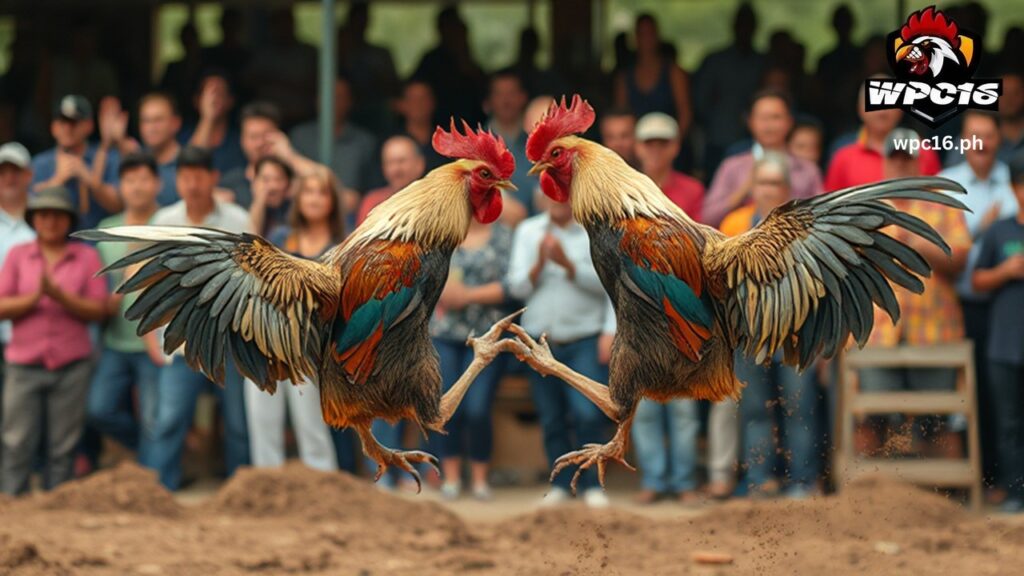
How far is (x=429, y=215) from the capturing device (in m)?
5.88

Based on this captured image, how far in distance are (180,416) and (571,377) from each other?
16.2 ft

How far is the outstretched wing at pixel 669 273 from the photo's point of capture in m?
5.70

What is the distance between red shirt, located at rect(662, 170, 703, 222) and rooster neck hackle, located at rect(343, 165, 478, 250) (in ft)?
11.2

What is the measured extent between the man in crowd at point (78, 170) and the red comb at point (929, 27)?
203 inches

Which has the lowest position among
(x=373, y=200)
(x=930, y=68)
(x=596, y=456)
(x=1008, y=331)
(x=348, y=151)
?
(x=596, y=456)

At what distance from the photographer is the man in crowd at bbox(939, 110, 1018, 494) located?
980cm

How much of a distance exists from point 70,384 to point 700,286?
567 cm

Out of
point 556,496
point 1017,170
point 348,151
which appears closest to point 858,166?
point 1017,170

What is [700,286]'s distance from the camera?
5773 millimetres

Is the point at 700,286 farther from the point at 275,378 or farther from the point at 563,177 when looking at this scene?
the point at 275,378

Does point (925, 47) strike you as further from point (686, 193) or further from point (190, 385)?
point (190, 385)

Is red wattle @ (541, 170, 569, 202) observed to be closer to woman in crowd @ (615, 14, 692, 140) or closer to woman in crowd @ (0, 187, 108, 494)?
woman in crowd @ (0, 187, 108, 494)

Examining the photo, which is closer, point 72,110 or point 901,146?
point 901,146

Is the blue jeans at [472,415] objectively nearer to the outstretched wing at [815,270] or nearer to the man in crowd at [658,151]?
the man in crowd at [658,151]
